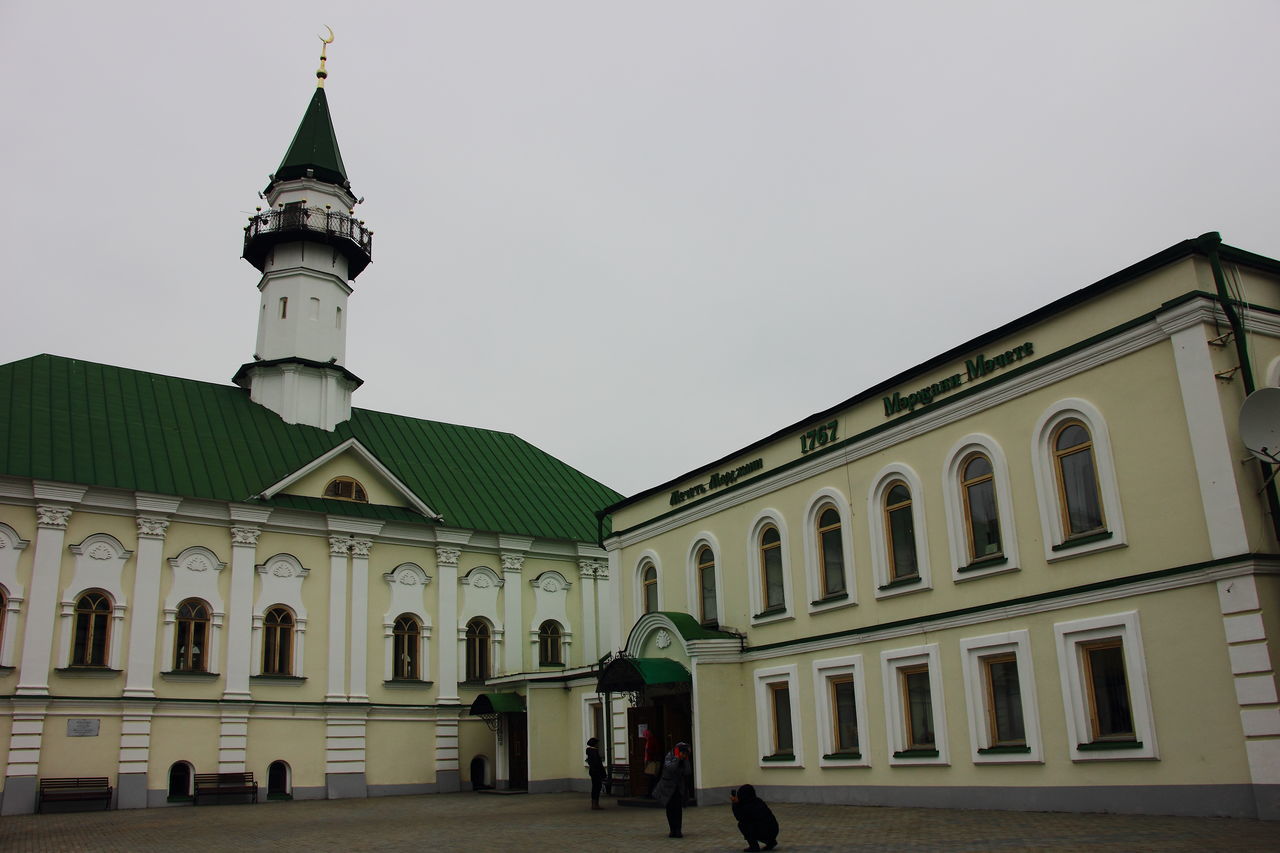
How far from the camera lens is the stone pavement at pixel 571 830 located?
12141mm

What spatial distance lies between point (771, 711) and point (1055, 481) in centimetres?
857

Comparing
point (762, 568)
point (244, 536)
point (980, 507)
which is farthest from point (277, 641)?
point (980, 507)

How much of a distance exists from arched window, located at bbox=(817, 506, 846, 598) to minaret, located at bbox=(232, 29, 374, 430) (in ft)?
68.8

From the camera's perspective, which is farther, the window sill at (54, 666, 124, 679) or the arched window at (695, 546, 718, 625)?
the window sill at (54, 666, 124, 679)

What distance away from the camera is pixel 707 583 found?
24906 millimetres

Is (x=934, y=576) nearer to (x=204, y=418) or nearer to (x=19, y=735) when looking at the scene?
(x=19, y=735)

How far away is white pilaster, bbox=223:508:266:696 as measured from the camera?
96.2ft

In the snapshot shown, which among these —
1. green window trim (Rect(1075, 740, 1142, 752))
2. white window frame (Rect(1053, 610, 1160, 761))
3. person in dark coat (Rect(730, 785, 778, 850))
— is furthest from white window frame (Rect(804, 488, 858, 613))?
person in dark coat (Rect(730, 785, 778, 850))

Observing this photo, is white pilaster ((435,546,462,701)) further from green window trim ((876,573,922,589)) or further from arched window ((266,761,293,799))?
green window trim ((876,573,922,589))

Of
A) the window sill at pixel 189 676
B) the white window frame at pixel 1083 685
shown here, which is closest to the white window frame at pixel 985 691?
the white window frame at pixel 1083 685

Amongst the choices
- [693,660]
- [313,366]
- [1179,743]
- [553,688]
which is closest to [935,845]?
[1179,743]

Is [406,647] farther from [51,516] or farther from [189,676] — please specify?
[51,516]

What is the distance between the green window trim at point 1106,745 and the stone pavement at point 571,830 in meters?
0.93

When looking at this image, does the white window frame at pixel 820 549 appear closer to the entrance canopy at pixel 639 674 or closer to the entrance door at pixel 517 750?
the entrance canopy at pixel 639 674
